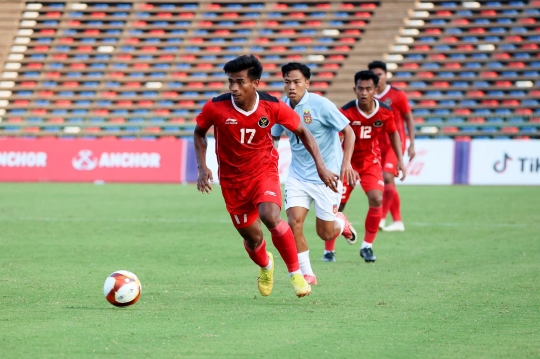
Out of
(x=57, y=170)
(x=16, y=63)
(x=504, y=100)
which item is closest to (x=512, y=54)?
(x=504, y=100)

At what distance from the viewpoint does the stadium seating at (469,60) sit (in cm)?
3272

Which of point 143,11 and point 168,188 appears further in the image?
point 143,11

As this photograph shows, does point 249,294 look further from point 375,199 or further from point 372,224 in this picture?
point 375,199

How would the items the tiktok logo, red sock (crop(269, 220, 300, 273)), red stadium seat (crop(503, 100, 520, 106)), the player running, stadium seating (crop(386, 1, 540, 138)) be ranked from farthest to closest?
stadium seating (crop(386, 1, 540, 138))
red stadium seat (crop(503, 100, 520, 106))
the tiktok logo
the player running
red sock (crop(269, 220, 300, 273))

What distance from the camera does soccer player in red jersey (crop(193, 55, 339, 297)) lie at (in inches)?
276

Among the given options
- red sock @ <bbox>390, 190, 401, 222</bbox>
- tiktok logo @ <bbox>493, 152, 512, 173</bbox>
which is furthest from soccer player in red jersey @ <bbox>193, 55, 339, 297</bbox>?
tiktok logo @ <bbox>493, 152, 512, 173</bbox>

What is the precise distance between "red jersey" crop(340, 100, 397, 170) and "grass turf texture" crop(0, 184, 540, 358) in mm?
1169

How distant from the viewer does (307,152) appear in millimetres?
8828

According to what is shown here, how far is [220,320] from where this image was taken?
6012mm

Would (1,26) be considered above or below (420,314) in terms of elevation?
below

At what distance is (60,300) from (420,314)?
9.00 ft

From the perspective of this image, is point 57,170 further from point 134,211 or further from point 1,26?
point 1,26

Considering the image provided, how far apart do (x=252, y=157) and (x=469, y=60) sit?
27.8m

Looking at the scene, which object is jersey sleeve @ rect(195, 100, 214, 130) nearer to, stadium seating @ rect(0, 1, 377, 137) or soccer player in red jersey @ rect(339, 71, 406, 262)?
soccer player in red jersey @ rect(339, 71, 406, 262)
